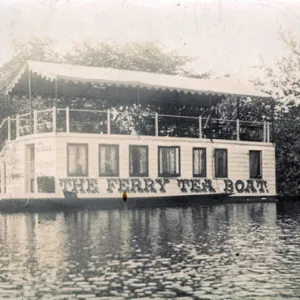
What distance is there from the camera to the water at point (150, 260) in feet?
25.8

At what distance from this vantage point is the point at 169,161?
27.8m

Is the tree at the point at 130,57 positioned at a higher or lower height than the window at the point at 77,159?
higher

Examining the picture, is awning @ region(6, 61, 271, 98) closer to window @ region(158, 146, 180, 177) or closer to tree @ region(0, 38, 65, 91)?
window @ region(158, 146, 180, 177)

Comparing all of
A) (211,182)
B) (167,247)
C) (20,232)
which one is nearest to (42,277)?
(167,247)

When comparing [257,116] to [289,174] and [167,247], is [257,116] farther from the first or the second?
[167,247]

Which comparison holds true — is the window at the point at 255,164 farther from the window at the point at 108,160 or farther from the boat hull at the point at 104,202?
the window at the point at 108,160

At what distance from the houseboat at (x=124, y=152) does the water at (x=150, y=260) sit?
7337 mm

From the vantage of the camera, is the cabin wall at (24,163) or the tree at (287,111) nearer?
the cabin wall at (24,163)

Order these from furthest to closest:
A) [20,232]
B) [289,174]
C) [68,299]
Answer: [289,174]
[20,232]
[68,299]

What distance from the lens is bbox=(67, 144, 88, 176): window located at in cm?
2514

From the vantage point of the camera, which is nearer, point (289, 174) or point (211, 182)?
point (211, 182)

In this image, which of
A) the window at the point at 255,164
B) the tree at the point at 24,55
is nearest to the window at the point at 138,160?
the window at the point at 255,164

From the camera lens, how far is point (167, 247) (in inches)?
472

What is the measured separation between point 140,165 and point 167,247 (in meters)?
15.0
